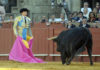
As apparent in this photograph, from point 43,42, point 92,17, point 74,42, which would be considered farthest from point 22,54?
point 92,17

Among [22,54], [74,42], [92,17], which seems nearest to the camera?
[74,42]

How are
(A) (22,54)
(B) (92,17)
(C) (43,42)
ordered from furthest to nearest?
(C) (43,42)
(B) (92,17)
(A) (22,54)

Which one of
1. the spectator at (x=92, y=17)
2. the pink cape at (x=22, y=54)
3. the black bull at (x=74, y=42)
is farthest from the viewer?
the spectator at (x=92, y=17)

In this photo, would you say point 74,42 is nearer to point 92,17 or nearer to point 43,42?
point 92,17

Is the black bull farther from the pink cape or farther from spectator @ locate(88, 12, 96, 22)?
spectator @ locate(88, 12, 96, 22)

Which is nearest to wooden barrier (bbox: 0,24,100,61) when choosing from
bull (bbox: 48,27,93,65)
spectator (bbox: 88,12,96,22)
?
spectator (bbox: 88,12,96,22)

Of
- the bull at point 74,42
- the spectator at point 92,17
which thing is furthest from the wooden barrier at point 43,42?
the bull at point 74,42

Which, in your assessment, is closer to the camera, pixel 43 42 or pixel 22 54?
pixel 22 54

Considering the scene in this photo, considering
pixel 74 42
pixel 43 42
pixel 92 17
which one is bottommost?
pixel 43 42

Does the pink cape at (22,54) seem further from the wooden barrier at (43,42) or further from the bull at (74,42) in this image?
the wooden barrier at (43,42)

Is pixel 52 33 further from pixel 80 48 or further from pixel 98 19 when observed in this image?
pixel 80 48

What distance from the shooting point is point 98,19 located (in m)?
13.6

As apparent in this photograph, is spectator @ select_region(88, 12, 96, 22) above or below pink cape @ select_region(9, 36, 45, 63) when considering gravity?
above

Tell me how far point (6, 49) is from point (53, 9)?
16.3 feet
